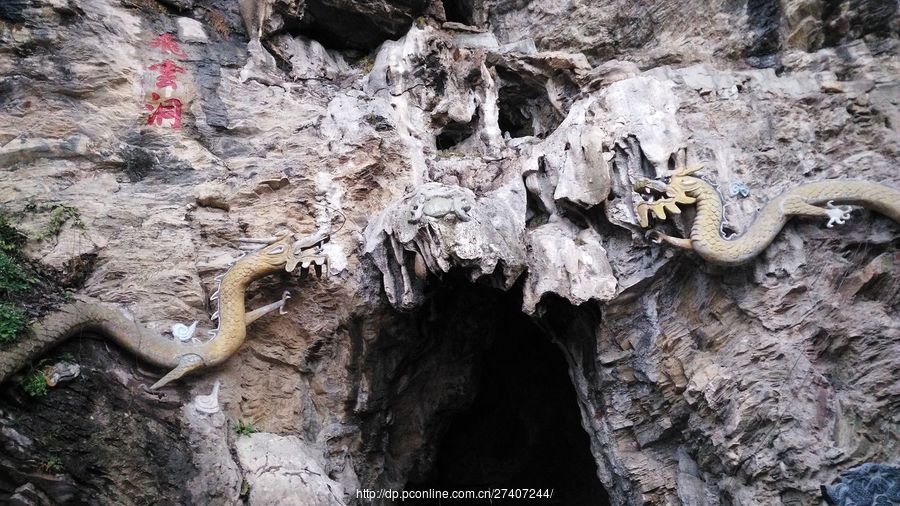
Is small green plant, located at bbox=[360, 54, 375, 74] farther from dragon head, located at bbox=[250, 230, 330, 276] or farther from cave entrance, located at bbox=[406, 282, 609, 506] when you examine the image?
cave entrance, located at bbox=[406, 282, 609, 506]

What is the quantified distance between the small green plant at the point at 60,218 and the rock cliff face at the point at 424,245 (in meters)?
0.04

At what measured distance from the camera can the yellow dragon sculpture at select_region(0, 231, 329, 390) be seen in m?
4.32

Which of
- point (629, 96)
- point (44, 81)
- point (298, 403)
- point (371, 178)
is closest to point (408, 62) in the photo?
point (371, 178)

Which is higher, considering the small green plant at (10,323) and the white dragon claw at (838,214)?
the white dragon claw at (838,214)

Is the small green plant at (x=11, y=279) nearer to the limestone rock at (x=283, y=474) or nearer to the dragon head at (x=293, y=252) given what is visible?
the dragon head at (x=293, y=252)

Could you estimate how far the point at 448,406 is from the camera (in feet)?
24.0

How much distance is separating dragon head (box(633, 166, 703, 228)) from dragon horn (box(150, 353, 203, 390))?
13.7 feet

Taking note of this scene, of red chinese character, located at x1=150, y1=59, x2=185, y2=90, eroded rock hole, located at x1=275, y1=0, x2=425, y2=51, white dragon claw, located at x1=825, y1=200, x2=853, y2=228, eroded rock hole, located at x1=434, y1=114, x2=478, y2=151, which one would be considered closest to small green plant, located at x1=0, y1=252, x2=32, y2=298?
red chinese character, located at x1=150, y1=59, x2=185, y2=90

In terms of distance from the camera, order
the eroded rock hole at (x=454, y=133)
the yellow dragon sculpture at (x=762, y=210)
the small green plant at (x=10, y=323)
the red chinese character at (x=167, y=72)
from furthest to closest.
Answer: the eroded rock hole at (x=454, y=133) < the red chinese character at (x=167, y=72) < the yellow dragon sculpture at (x=762, y=210) < the small green plant at (x=10, y=323)

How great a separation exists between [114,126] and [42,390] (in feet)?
9.50

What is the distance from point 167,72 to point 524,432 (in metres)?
6.95

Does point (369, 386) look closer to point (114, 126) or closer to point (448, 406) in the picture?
point (448, 406)

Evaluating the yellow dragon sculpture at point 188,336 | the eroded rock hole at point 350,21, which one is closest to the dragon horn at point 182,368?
the yellow dragon sculpture at point 188,336

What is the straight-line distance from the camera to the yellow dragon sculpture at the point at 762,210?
16.2ft
